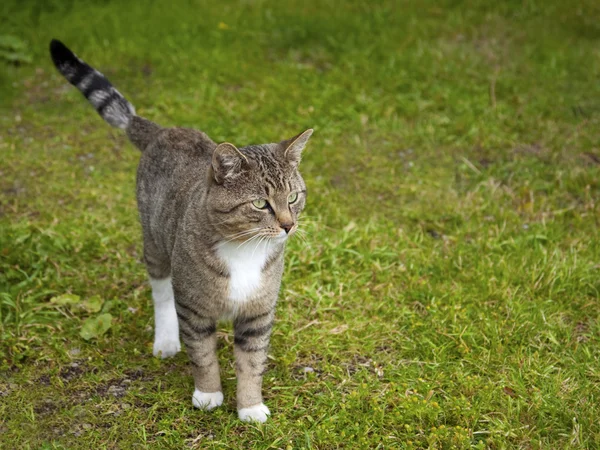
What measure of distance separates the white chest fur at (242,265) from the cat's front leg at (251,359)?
0.22 meters

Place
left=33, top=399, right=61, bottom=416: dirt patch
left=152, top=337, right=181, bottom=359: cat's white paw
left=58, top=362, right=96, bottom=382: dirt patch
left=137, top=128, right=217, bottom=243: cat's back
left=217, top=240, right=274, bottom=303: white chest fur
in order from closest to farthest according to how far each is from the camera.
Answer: left=217, top=240, right=274, bottom=303: white chest fur, left=33, top=399, right=61, bottom=416: dirt patch, left=137, top=128, right=217, bottom=243: cat's back, left=58, top=362, right=96, bottom=382: dirt patch, left=152, top=337, right=181, bottom=359: cat's white paw

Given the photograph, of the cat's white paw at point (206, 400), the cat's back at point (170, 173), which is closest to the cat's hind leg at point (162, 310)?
the cat's back at point (170, 173)

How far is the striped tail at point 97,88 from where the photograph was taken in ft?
14.3

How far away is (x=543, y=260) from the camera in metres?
4.80

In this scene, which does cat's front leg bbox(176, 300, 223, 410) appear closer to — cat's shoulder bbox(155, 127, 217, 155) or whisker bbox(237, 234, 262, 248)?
whisker bbox(237, 234, 262, 248)

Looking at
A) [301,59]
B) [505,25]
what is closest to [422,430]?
[301,59]

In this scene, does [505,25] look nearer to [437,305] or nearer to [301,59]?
[301,59]

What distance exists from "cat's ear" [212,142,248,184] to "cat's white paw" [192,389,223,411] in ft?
3.76

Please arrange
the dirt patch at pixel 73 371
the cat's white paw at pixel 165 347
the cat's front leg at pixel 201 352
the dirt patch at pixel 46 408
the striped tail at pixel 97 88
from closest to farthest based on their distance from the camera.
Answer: the cat's front leg at pixel 201 352 < the dirt patch at pixel 46 408 < the dirt patch at pixel 73 371 < the cat's white paw at pixel 165 347 < the striped tail at pixel 97 88

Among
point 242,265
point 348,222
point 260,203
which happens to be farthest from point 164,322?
point 348,222

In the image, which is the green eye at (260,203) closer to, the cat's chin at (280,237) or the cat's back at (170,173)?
the cat's chin at (280,237)

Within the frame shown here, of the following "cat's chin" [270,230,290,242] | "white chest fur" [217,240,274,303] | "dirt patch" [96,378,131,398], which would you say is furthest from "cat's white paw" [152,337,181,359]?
"cat's chin" [270,230,290,242]

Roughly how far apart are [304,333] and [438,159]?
255cm

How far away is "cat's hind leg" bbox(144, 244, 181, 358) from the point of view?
4191mm
